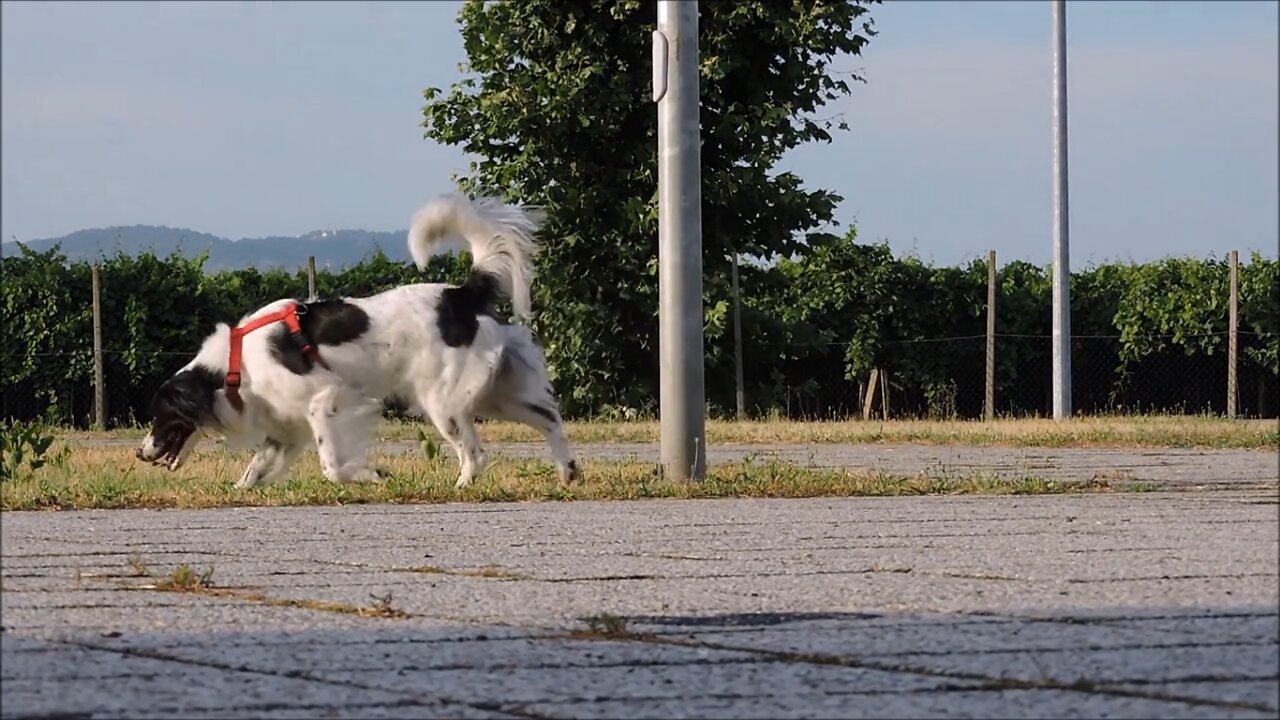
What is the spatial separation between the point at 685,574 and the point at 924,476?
5283 millimetres

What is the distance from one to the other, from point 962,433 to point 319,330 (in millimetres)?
8451

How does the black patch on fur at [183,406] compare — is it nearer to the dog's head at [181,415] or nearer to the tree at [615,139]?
the dog's head at [181,415]

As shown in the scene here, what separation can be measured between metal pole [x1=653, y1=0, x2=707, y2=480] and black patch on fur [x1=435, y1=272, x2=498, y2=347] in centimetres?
122

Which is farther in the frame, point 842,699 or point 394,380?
point 394,380

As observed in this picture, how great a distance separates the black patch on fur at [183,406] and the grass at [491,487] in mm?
271

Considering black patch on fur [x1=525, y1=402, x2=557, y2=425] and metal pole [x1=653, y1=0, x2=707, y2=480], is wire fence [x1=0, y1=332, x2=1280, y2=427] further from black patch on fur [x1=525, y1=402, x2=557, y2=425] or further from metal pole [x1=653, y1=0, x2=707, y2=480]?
metal pole [x1=653, y1=0, x2=707, y2=480]

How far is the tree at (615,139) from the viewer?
23562mm

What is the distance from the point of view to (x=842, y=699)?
515 cm

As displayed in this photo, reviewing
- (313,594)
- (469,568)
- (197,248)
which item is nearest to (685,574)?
(469,568)

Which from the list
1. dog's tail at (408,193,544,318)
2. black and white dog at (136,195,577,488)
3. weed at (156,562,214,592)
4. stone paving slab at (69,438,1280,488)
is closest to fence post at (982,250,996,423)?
stone paving slab at (69,438,1280,488)

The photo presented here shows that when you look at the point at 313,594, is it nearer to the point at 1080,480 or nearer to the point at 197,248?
the point at 1080,480

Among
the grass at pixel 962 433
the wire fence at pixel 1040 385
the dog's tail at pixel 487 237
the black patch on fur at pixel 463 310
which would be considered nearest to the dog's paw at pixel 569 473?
the black patch on fur at pixel 463 310

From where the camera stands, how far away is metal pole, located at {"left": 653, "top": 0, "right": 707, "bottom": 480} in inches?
484

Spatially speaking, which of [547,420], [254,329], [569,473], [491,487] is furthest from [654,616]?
[254,329]
